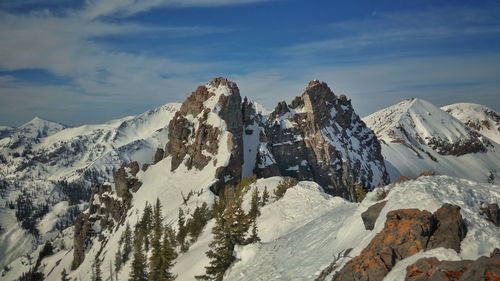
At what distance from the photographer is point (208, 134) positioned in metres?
182

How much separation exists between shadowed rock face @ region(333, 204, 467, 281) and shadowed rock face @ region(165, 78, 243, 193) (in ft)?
452

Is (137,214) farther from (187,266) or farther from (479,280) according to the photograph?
(479,280)

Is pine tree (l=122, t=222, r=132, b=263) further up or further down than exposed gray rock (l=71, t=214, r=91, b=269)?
further up

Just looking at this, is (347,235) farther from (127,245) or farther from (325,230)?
(127,245)

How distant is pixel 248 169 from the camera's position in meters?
185

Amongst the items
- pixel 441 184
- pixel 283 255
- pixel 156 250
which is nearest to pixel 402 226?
pixel 441 184

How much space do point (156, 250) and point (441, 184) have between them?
113ft

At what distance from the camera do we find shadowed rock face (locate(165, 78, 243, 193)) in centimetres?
17450

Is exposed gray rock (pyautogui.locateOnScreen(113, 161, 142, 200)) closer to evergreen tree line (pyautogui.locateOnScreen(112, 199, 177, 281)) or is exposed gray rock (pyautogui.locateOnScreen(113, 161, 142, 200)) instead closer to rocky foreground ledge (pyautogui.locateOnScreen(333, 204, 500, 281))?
evergreen tree line (pyautogui.locateOnScreen(112, 199, 177, 281))

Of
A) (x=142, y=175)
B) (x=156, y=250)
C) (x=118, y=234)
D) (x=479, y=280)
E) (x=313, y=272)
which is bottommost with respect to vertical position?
(x=118, y=234)

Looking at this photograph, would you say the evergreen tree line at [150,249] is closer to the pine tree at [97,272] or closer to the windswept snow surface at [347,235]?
the pine tree at [97,272]

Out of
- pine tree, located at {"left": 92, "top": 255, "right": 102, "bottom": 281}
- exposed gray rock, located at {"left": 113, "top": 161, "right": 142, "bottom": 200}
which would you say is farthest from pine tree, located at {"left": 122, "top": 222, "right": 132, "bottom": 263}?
exposed gray rock, located at {"left": 113, "top": 161, "right": 142, "bottom": 200}

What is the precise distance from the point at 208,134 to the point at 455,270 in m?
Result: 163

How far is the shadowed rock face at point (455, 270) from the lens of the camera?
64.5 feet
